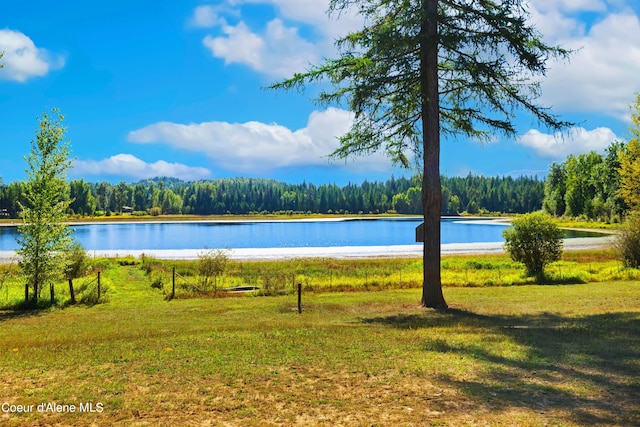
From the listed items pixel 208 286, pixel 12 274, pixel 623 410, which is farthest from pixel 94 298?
pixel 623 410

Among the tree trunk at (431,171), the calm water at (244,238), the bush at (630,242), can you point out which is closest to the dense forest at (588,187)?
the calm water at (244,238)

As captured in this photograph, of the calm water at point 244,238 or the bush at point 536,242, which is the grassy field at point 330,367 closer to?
the bush at point 536,242

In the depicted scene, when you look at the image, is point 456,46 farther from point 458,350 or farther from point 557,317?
point 458,350

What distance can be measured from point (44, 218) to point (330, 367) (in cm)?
1633

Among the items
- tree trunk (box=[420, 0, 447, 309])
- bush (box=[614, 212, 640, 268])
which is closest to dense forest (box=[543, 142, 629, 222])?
bush (box=[614, 212, 640, 268])

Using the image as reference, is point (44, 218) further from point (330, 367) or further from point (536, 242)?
point (536, 242)

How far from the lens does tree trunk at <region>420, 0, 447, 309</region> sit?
621 inches

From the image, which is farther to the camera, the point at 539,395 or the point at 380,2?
the point at 380,2

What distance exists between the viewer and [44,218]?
19.2 m

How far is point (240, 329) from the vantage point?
39.4ft

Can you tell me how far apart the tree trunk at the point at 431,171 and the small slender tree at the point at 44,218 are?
1468cm

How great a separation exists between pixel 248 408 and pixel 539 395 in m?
3.96

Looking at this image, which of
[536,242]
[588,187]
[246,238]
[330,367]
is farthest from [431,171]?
[588,187]

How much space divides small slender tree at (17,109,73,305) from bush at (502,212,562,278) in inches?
957
